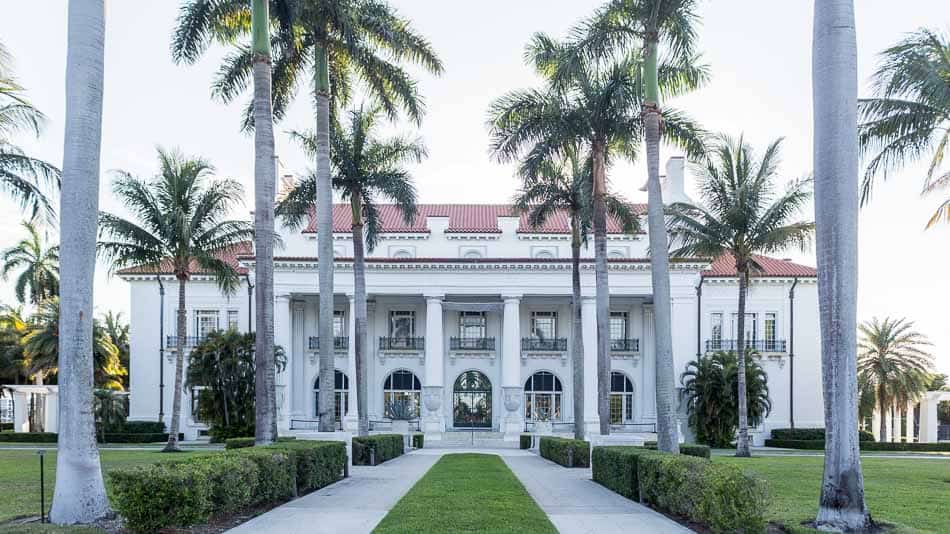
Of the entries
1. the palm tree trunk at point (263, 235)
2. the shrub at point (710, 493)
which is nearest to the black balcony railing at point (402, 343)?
the palm tree trunk at point (263, 235)

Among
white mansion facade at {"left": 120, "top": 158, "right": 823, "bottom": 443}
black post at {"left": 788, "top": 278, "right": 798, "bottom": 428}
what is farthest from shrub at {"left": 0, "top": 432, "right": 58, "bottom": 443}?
black post at {"left": 788, "top": 278, "right": 798, "bottom": 428}

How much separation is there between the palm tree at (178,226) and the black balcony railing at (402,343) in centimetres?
1487

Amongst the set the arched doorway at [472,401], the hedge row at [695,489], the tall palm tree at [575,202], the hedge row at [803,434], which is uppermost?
the tall palm tree at [575,202]

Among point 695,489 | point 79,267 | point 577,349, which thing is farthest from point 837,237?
point 577,349

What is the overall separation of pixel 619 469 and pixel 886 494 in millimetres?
5195

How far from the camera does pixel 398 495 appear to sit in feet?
54.7

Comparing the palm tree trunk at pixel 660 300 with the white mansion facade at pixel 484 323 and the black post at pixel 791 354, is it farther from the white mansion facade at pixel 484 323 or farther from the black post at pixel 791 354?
the black post at pixel 791 354

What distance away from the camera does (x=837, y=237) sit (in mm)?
11195

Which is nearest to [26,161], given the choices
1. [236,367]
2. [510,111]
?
[510,111]

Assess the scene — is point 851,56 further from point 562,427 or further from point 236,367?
point 562,427

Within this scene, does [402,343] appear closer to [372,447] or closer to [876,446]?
[372,447]

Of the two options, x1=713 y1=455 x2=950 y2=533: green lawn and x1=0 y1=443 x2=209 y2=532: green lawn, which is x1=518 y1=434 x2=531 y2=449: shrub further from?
x1=0 y1=443 x2=209 y2=532: green lawn

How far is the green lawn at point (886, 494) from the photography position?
12617mm

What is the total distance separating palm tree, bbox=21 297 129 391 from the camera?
47938 millimetres
